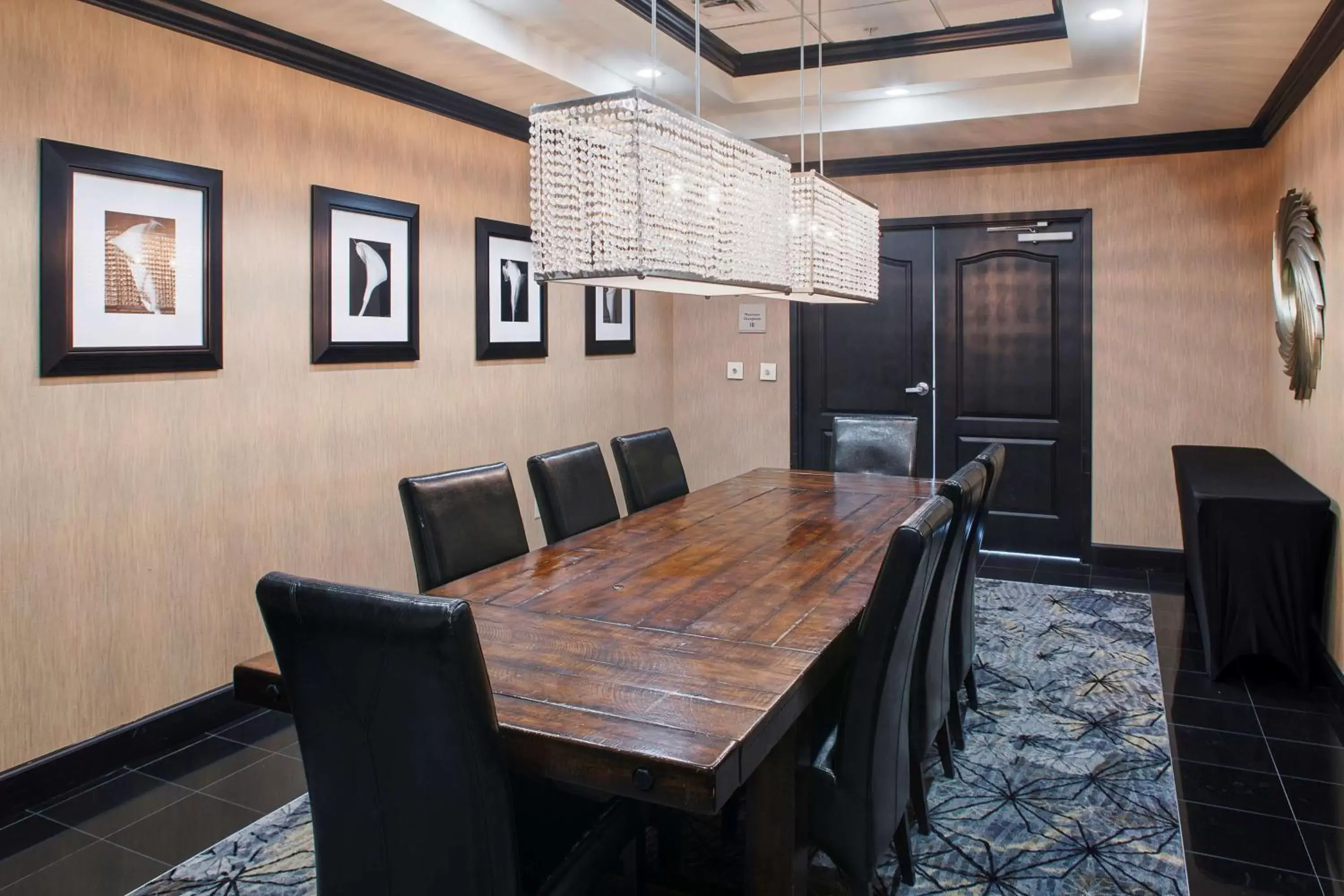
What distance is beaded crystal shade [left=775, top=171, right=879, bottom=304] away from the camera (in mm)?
3096

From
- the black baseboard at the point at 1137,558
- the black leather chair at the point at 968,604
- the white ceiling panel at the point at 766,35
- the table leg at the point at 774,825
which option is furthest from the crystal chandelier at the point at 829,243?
the black baseboard at the point at 1137,558

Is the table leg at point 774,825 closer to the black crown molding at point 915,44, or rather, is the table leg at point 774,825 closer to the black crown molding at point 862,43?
the black crown molding at point 862,43

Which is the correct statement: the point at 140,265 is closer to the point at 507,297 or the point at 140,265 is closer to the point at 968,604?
the point at 507,297

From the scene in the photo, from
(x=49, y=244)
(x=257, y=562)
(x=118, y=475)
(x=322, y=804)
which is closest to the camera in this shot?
(x=322, y=804)

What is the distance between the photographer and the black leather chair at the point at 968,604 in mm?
2941

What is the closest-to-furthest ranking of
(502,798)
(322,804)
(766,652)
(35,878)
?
(502,798) < (322,804) < (766,652) < (35,878)

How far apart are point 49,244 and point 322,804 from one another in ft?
6.54

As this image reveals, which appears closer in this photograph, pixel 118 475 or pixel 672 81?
pixel 118 475

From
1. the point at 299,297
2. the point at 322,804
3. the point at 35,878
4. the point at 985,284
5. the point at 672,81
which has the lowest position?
the point at 35,878

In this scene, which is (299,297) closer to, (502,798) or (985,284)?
(502,798)

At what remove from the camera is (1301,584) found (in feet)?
11.4

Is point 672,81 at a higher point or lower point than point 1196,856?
higher

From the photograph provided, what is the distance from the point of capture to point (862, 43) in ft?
14.9

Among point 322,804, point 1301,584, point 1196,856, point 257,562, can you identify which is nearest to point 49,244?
point 257,562
